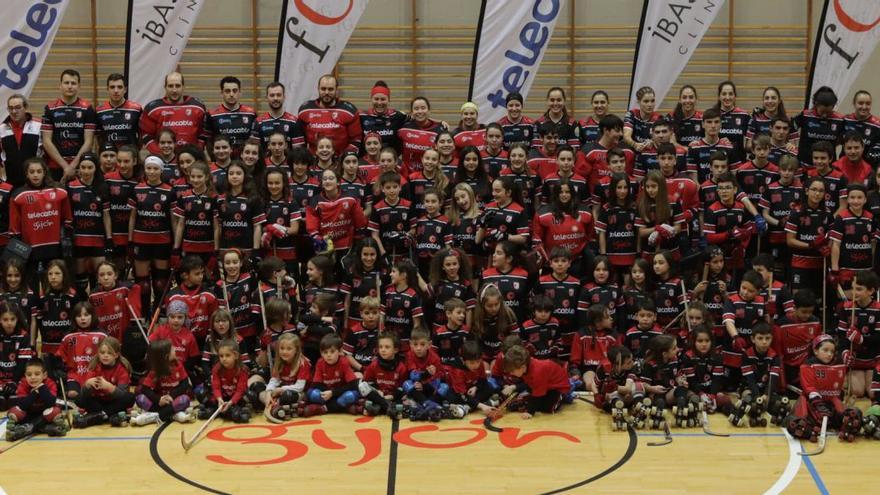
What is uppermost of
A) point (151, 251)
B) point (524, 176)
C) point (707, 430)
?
point (524, 176)

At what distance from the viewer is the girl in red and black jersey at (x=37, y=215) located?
33.8ft

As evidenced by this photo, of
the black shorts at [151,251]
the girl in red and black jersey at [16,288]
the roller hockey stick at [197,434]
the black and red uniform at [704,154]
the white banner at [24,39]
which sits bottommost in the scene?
the roller hockey stick at [197,434]

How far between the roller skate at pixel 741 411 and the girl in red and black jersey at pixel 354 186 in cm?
384

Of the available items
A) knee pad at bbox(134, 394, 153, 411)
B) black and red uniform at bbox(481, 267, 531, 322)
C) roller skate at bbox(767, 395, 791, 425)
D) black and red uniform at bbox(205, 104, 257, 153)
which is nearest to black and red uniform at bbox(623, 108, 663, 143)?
black and red uniform at bbox(481, 267, 531, 322)

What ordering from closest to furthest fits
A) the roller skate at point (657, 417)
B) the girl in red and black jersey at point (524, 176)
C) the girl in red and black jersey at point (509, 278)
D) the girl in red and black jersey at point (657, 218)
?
the roller skate at point (657, 417) → the girl in red and black jersey at point (509, 278) → the girl in red and black jersey at point (657, 218) → the girl in red and black jersey at point (524, 176)

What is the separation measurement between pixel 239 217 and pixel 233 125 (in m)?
1.39

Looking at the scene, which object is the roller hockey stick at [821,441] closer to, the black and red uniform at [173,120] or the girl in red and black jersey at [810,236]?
the girl in red and black jersey at [810,236]

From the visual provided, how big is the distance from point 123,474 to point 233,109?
4725mm

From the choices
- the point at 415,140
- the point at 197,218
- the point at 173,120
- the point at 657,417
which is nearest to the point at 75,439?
the point at 197,218

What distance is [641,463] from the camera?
7.87 metres

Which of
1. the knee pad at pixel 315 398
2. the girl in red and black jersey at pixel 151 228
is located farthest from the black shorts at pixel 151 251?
the knee pad at pixel 315 398

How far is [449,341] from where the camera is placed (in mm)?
9719

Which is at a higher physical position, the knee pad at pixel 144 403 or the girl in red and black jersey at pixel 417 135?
the girl in red and black jersey at pixel 417 135

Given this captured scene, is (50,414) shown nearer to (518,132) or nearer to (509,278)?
(509,278)
